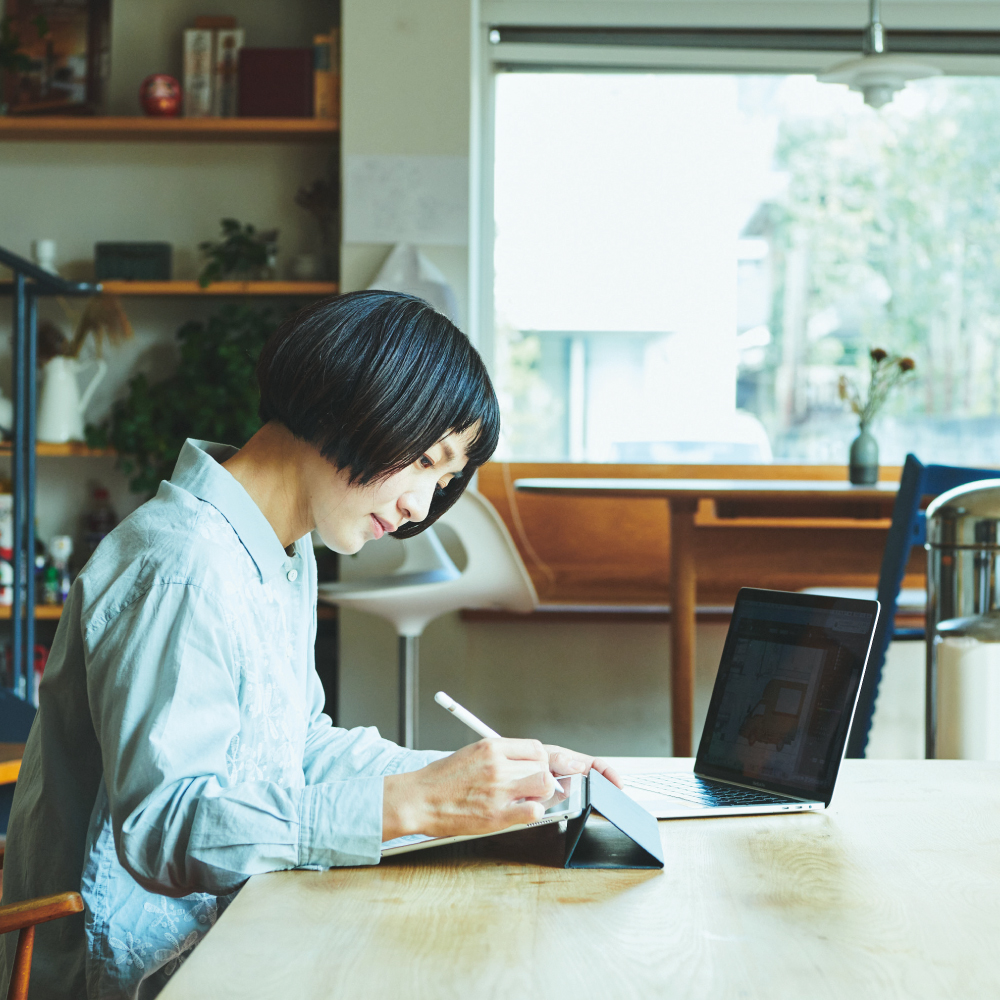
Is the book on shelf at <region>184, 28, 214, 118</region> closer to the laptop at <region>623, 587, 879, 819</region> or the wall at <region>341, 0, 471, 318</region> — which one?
the wall at <region>341, 0, 471, 318</region>

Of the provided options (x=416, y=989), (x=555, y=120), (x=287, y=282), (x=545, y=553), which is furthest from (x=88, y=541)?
(x=416, y=989)

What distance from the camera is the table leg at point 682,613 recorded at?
275 cm

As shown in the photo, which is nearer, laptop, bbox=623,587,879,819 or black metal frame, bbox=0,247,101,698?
laptop, bbox=623,587,879,819

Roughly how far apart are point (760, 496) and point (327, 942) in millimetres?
2094

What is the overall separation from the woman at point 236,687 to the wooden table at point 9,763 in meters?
0.74

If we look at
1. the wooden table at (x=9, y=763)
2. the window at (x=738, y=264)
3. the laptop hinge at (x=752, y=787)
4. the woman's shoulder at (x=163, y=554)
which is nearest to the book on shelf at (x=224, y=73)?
the window at (x=738, y=264)

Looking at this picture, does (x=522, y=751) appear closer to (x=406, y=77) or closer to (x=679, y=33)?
(x=406, y=77)

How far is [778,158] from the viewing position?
3729mm

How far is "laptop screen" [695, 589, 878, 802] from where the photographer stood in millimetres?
1012

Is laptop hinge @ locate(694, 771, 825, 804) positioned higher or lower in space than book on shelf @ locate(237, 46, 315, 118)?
lower

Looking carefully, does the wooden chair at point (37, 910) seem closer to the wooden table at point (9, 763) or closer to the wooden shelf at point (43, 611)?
the wooden table at point (9, 763)

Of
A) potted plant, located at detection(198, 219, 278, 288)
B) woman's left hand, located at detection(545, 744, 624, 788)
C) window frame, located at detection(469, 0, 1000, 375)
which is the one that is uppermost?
window frame, located at detection(469, 0, 1000, 375)

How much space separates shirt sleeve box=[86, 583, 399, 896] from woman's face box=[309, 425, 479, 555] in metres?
0.20

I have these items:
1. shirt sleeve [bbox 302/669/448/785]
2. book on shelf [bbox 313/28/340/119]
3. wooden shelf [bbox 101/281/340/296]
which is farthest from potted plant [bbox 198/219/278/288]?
shirt sleeve [bbox 302/669/448/785]
